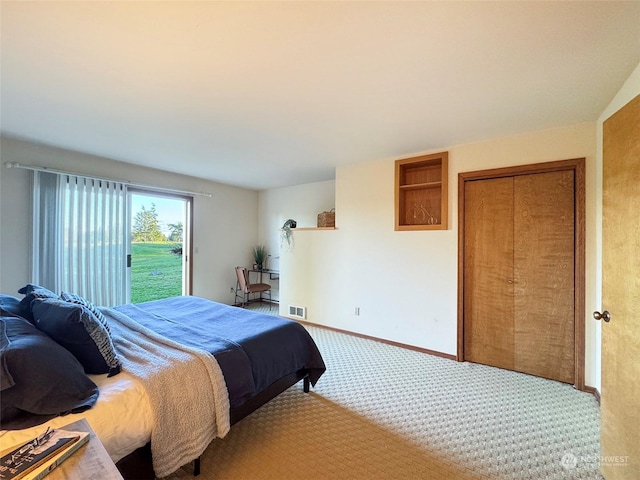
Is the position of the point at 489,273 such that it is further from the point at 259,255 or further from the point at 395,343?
the point at 259,255

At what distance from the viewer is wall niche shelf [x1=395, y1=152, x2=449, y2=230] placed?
3225 millimetres

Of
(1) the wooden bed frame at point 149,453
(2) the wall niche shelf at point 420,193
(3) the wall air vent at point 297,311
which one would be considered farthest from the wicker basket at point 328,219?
(1) the wooden bed frame at point 149,453

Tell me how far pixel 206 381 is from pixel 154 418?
0.28m

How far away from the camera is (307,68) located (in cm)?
165

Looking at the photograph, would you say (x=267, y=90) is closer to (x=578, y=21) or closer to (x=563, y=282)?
(x=578, y=21)

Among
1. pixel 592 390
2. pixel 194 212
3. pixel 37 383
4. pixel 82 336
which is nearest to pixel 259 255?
pixel 194 212

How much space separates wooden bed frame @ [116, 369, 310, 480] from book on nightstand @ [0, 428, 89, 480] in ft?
1.52

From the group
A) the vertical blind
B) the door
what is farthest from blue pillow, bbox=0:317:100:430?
the door

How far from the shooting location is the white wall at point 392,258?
2.53m

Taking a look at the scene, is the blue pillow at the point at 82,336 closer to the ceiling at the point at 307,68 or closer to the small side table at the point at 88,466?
the small side table at the point at 88,466

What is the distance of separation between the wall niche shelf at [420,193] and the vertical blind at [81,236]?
144 inches

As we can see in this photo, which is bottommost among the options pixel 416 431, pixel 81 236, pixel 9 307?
pixel 416 431

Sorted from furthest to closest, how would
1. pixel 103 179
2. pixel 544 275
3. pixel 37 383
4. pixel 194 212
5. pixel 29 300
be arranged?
pixel 194 212 → pixel 103 179 → pixel 544 275 → pixel 29 300 → pixel 37 383

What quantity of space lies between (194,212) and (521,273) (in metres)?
4.68
